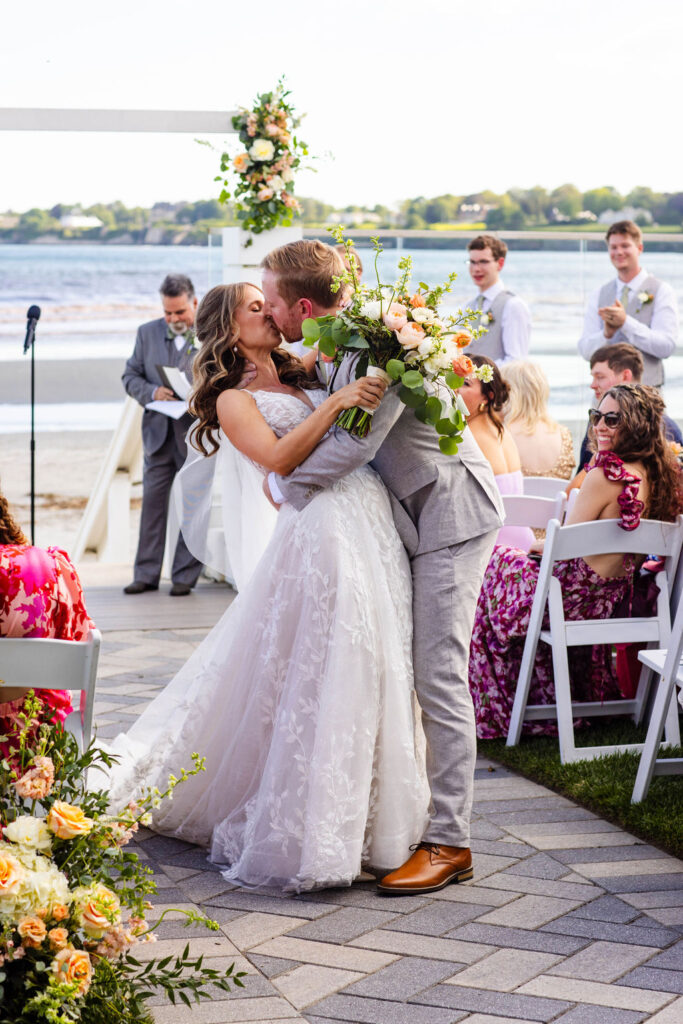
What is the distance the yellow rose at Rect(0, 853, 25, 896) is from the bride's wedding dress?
50.4 inches

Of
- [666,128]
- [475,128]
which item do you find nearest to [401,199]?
[475,128]

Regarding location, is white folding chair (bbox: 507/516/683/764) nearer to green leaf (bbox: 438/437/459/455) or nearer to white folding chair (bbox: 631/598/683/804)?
white folding chair (bbox: 631/598/683/804)

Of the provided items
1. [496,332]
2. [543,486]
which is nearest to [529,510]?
[543,486]

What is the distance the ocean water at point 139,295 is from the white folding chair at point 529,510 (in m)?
3.49

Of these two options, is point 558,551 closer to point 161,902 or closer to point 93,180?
point 161,902

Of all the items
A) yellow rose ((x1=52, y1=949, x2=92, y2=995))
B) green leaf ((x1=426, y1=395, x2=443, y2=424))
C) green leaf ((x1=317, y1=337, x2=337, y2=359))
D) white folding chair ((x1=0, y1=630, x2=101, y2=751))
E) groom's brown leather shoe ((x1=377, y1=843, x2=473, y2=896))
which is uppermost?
green leaf ((x1=317, y1=337, x2=337, y2=359))

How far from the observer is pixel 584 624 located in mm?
4211

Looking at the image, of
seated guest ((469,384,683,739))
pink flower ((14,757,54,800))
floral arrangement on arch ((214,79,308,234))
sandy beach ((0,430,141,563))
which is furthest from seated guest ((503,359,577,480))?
sandy beach ((0,430,141,563))

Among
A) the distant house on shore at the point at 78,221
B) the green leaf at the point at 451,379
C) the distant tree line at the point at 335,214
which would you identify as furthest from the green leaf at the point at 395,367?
the distant house on shore at the point at 78,221

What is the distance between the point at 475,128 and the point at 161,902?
36.1 metres

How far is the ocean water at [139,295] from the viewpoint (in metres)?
8.69

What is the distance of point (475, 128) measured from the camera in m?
36.7

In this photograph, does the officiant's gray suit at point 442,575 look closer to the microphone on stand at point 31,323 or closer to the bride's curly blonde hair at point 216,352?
the bride's curly blonde hair at point 216,352

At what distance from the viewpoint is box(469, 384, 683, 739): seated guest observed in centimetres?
417
